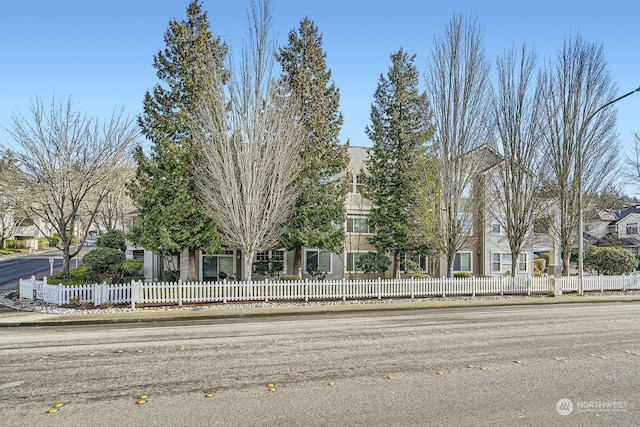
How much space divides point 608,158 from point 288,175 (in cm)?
1880

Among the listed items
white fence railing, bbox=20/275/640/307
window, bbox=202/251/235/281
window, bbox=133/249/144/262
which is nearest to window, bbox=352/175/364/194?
white fence railing, bbox=20/275/640/307

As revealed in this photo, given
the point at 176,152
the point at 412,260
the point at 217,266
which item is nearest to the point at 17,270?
the point at 217,266

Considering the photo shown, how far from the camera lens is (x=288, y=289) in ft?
56.9

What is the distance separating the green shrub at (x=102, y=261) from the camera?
66.9 feet

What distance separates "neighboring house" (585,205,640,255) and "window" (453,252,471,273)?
2992cm

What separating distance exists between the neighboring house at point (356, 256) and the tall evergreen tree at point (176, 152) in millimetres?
2828

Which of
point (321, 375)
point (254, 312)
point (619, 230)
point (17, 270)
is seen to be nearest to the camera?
point (321, 375)

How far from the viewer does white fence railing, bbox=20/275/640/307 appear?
1547cm

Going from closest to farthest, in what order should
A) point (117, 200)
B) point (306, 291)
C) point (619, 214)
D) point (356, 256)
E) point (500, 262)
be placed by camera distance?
point (306, 291) → point (356, 256) → point (500, 262) → point (117, 200) → point (619, 214)

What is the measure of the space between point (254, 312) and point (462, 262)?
1780 cm

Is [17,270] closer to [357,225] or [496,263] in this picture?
[357,225]

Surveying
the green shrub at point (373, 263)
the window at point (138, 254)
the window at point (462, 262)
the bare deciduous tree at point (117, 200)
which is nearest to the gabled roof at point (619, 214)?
the window at point (462, 262)

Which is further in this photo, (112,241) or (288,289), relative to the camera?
(112,241)

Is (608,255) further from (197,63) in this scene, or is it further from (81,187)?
(81,187)
